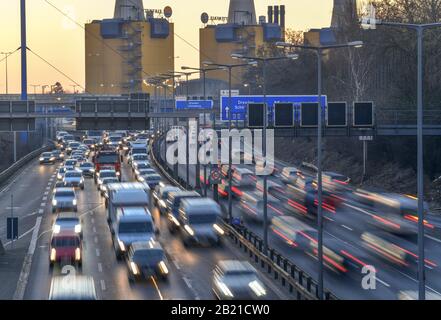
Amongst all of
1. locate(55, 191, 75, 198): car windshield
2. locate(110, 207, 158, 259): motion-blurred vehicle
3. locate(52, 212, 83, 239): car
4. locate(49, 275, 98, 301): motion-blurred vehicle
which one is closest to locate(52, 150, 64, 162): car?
locate(55, 191, 75, 198): car windshield

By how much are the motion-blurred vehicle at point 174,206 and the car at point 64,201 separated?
6.01 metres

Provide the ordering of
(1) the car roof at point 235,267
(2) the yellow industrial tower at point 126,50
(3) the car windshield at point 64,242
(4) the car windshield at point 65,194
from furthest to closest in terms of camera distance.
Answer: (2) the yellow industrial tower at point 126,50, (4) the car windshield at point 65,194, (3) the car windshield at point 64,242, (1) the car roof at point 235,267

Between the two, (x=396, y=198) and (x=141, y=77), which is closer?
(x=396, y=198)

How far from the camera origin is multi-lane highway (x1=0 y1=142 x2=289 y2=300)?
74.8 feet

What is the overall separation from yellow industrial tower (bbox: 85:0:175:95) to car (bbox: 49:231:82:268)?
90.3 meters

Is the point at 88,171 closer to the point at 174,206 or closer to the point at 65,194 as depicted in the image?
the point at 65,194

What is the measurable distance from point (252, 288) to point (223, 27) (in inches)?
4298

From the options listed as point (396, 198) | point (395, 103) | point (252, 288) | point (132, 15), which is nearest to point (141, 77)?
point (132, 15)

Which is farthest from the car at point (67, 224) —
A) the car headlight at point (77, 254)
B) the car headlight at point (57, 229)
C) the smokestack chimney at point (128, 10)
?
the smokestack chimney at point (128, 10)

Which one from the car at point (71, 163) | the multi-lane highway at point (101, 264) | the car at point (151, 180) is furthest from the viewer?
the car at point (71, 163)

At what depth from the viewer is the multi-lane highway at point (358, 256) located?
22500 millimetres

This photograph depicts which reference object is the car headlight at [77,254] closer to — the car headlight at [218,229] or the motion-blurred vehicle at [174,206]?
the car headlight at [218,229]
